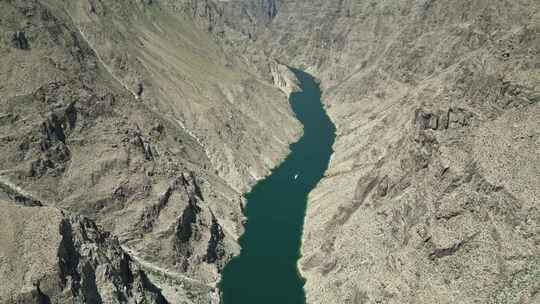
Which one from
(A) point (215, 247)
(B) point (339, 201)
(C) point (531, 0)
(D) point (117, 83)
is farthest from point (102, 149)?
(C) point (531, 0)

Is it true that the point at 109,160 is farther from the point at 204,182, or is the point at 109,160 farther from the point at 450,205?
the point at 450,205

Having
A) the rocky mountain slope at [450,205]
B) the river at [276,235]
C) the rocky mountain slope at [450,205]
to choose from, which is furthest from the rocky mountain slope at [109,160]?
the rocky mountain slope at [450,205]

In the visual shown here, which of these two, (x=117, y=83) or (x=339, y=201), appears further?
(x=117, y=83)

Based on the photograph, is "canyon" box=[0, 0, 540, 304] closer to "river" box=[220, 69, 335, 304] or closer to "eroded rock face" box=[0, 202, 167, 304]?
"eroded rock face" box=[0, 202, 167, 304]

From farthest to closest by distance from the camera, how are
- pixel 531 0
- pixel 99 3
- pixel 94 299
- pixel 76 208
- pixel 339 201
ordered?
1. pixel 531 0
2. pixel 99 3
3. pixel 339 201
4. pixel 76 208
5. pixel 94 299

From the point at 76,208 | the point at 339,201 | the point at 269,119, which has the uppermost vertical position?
the point at 76,208

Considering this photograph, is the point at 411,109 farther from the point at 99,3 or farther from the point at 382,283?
the point at 99,3

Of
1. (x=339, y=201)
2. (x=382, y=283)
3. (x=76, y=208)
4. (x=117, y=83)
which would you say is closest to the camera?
(x=382, y=283)
